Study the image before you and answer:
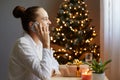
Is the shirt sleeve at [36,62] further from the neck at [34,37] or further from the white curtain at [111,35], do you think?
the white curtain at [111,35]

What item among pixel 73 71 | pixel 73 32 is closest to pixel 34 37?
pixel 73 71

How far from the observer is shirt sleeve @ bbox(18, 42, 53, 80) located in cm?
139

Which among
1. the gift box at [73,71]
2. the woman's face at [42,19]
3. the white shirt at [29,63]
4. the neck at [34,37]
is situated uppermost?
the woman's face at [42,19]

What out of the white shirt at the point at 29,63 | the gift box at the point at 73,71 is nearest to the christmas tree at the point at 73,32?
the gift box at the point at 73,71

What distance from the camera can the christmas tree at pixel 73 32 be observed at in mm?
3611

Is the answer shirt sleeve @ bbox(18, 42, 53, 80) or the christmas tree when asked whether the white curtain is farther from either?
shirt sleeve @ bbox(18, 42, 53, 80)

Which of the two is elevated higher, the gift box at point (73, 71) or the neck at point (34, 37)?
the neck at point (34, 37)

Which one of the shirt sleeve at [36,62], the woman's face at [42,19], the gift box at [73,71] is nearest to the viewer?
the shirt sleeve at [36,62]

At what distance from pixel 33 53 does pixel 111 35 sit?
1980 mm

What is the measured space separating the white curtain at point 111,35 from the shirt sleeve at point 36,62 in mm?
1892

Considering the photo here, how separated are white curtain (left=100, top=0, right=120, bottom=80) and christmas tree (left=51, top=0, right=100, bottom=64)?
27 cm

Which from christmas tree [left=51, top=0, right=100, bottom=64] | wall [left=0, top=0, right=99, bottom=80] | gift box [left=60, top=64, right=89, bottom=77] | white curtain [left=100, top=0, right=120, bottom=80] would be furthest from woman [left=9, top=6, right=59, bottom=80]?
wall [left=0, top=0, right=99, bottom=80]

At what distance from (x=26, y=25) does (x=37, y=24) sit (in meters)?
0.12

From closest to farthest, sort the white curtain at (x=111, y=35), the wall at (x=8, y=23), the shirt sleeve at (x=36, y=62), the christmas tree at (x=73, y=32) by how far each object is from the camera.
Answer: the shirt sleeve at (x=36, y=62) < the white curtain at (x=111, y=35) < the christmas tree at (x=73, y=32) < the wall at (x=8, y=23)
